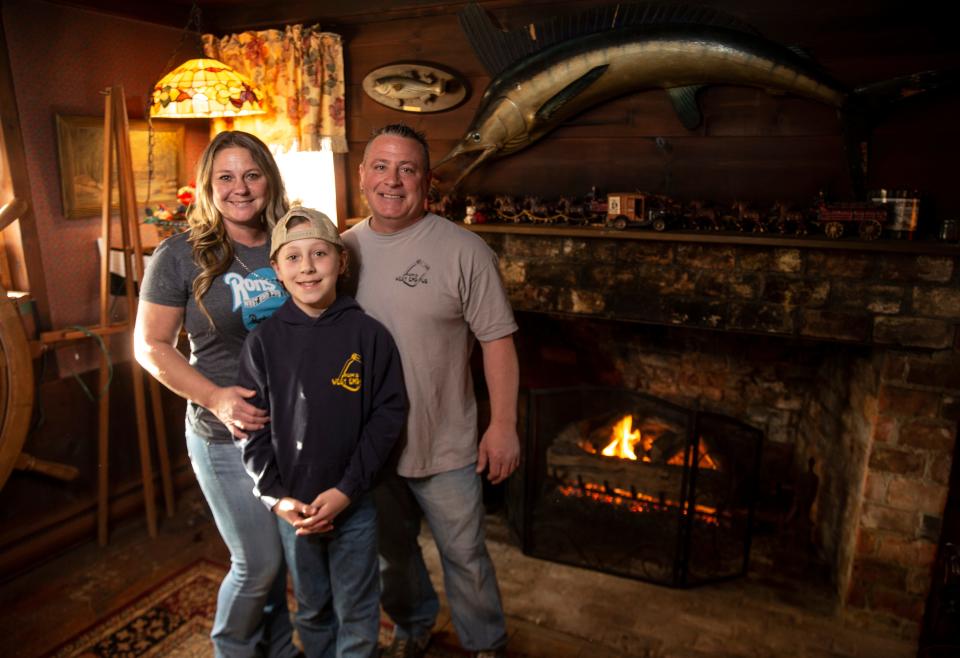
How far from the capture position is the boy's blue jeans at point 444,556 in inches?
71.1

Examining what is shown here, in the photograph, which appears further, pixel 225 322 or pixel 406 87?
pixel 406 87

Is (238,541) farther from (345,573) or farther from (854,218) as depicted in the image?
(854,218)

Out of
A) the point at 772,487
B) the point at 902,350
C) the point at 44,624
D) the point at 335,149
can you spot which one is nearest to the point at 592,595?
the point at 772,487

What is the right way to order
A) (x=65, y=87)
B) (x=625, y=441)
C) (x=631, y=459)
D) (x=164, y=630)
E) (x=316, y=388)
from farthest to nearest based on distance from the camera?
1. (x=625, y=441)
2. (x=631, y=459)
3. (x=65, y=87)
4. (x=164, y=630)
5. (x=316, y=388)

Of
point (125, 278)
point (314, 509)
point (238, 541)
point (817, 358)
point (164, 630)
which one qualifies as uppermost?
point (125, 278)

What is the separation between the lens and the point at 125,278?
108 inches

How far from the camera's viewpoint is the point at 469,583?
6.08 feet

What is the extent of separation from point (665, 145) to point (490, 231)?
28.0 inches

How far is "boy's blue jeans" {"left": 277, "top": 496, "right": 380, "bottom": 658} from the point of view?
170cm

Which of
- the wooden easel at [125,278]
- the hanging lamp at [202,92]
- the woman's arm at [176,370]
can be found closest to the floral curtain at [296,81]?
the hanging lamp at [202,92]

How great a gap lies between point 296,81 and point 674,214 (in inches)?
68.8

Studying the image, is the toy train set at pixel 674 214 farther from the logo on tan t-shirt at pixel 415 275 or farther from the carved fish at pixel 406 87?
the logo on tan t-shirt at pixel 415 275

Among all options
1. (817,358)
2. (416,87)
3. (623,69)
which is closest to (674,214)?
(623,69)

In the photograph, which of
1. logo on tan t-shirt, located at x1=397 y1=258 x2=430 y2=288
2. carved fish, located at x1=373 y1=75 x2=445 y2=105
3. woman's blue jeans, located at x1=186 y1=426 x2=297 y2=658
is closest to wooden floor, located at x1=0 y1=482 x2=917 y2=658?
woman's blue jeans, located at x1=186 y1=426 x2=297 y2=658
